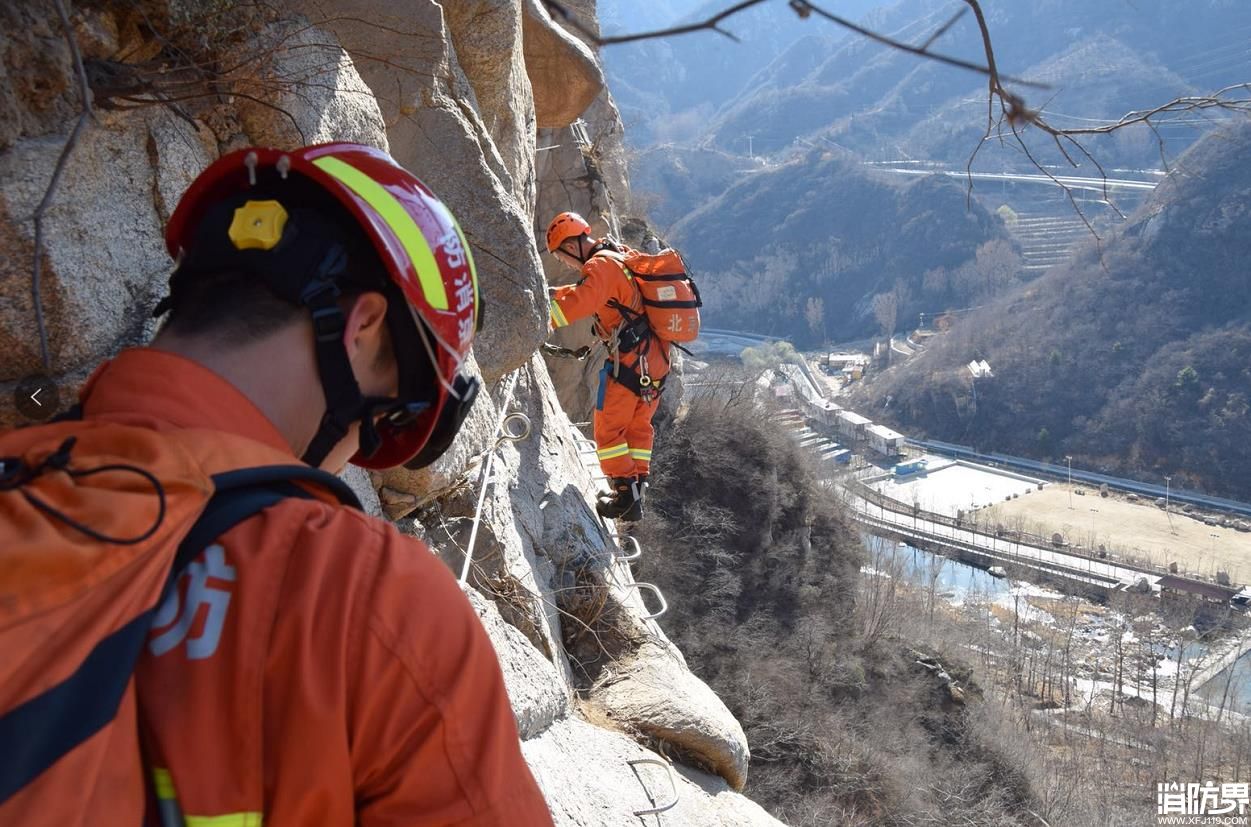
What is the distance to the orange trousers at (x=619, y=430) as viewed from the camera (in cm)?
688

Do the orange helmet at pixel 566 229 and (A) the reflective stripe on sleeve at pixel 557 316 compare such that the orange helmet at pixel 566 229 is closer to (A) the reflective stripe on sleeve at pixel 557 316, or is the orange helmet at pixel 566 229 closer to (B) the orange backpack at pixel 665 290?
(B) the orange backpack at pixel 665 290

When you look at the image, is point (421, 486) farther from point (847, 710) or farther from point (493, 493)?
point (847, 710)

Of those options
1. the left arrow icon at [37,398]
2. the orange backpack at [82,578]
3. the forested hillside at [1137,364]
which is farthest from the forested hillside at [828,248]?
the orange backpack at [82,578]

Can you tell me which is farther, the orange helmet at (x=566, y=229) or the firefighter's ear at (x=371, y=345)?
the orange helmet at (x=566, y=229)

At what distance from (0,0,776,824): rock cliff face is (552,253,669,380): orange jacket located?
1.87ft

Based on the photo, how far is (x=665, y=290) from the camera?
6613 mm

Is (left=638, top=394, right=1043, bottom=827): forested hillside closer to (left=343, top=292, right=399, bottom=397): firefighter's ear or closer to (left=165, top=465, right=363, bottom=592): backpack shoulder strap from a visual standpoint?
(left=343, top=292, right=399, bottom=397): firefighter's ear

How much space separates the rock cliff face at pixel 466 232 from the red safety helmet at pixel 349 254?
0.86 meters

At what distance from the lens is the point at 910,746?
1767 centimetres

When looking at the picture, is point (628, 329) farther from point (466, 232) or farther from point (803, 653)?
point (803, 653)

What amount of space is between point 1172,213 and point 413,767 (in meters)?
59.9

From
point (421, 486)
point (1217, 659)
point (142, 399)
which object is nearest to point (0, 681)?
point (142, 399)

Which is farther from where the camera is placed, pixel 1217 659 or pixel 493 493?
pixel 1217 659

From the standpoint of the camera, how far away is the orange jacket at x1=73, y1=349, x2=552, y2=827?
0.93 m
